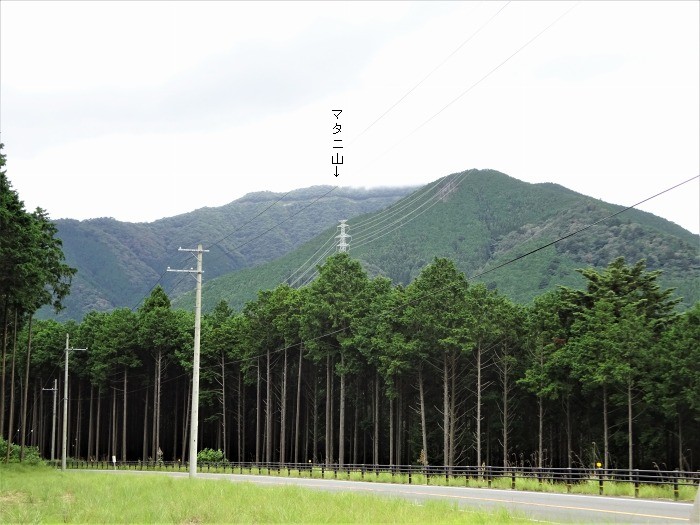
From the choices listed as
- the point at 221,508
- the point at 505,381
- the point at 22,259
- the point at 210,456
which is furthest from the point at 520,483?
the point at 210,456

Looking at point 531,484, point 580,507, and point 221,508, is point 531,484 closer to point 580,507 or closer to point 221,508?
point 580,507

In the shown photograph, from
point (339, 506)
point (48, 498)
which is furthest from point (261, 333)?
point (339, 506)

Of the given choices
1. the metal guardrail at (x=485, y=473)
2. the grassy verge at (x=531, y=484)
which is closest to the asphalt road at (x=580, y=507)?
the grassy verge at (x=531, y=484)

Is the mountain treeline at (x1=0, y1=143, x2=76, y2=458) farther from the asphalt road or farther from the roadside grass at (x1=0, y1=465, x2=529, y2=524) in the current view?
the asphalt road

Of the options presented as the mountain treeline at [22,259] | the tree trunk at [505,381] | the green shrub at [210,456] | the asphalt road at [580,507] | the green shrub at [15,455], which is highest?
the mountain treeline at [22,259]

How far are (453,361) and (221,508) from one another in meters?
47.8

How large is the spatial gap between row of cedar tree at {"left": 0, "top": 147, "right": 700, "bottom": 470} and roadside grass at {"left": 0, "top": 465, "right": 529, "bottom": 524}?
23331mm

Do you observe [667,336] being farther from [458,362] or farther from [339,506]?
[339,506]

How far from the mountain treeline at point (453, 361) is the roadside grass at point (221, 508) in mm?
29403

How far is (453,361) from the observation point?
7194 centimetres

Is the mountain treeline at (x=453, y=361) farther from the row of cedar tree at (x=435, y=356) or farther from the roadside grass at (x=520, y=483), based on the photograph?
the roadside grass at (x=520, y=483)

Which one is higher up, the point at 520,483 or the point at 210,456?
the point at 520,483

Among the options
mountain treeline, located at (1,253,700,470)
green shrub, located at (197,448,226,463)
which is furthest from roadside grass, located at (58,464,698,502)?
green shrub, located at (197,448,226,463)

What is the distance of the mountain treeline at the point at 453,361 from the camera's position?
64312mm
